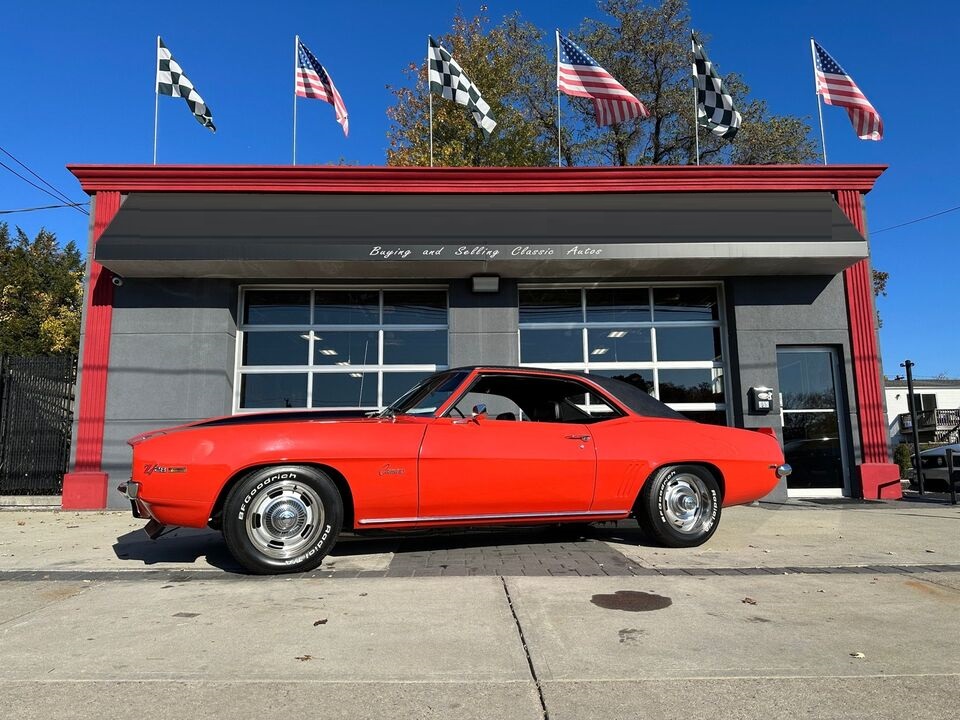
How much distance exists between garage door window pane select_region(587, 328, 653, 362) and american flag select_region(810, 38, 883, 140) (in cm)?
517

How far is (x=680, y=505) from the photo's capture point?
16.9ft

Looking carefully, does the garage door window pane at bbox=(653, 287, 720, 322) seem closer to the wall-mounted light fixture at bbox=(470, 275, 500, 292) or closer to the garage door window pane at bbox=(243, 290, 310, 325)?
the wall-mounted light fixture at bbox=(470, 275, 500, 292)

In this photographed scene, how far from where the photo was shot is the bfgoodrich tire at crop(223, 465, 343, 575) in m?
4.25

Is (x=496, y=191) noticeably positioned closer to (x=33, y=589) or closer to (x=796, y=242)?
(x=796, y=242)

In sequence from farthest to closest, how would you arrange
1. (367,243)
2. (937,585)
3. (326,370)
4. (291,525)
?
1. (326,370)
2. (367,243)
3. (291,525)
4. (937,585)

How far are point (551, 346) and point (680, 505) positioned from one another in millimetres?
5177

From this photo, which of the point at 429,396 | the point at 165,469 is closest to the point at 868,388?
the point at 429,396

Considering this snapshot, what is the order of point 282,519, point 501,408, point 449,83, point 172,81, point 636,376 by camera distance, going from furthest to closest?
point 449,83 → point 172,81 → point 636,376 → point 501,408 → point 282,519

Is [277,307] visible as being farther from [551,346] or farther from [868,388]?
[868,388]

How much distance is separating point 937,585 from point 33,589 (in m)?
5.87

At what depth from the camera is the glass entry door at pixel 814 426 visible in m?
9.66

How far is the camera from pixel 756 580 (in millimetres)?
4129

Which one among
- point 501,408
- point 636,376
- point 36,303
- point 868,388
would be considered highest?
point 36,303

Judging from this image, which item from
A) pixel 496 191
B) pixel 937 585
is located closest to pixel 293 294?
pixel 496 191
